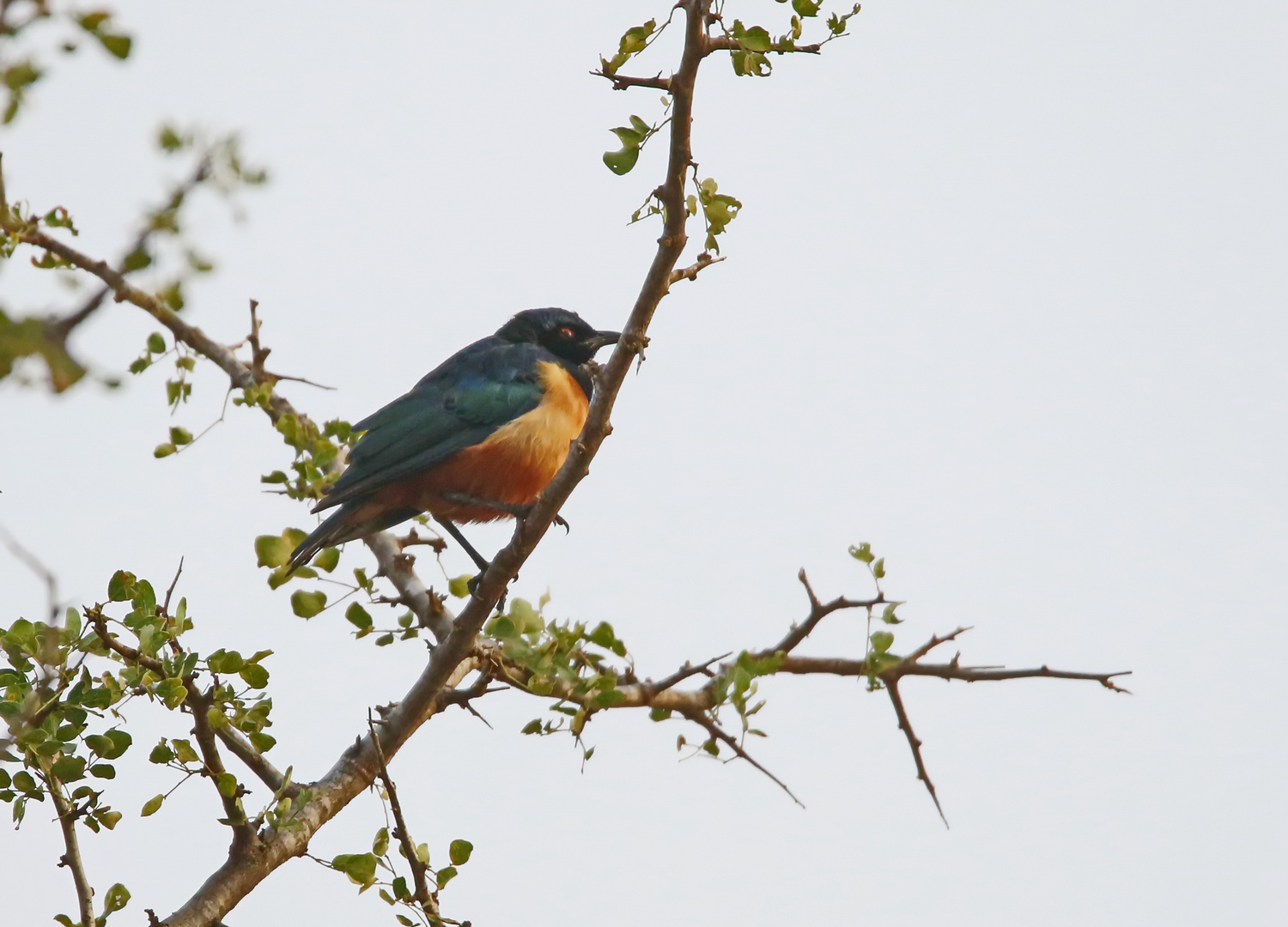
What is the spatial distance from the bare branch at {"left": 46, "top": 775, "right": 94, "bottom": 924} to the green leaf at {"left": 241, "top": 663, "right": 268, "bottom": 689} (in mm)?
572

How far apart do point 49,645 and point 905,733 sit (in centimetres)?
328

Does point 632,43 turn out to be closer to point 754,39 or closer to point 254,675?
point 754,39

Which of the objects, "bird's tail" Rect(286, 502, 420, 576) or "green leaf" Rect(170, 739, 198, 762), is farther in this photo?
"bird's tail" Rect(286, 502, 420, 576)

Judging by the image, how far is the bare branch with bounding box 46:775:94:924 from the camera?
344 centimetres

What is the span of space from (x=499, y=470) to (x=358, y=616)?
225 cm

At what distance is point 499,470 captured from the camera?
670 cm

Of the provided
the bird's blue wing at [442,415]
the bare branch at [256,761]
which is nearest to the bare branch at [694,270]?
the bare branch at [256,761]

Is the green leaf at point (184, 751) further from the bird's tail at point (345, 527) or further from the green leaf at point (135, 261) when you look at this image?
the green leaf at point (135, 261)

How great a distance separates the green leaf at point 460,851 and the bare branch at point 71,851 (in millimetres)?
995

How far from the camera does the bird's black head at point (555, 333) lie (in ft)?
26.3

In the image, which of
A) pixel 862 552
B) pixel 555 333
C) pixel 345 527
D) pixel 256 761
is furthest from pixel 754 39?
pixel 555 333

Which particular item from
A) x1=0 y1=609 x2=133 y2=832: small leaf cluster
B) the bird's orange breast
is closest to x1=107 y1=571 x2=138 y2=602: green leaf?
x1=0 y1=609 x2=133 y2=832: small leaf cluster

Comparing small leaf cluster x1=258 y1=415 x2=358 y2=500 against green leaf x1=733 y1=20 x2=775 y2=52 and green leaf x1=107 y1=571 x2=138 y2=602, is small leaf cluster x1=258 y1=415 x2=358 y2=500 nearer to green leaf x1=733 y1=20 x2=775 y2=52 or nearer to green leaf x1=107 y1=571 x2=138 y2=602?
green leaf x1=107 y1=571 x2=138 y2=602

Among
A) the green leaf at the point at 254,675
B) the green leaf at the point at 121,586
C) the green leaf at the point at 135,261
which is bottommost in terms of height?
the green leaf at the point at 135,261
